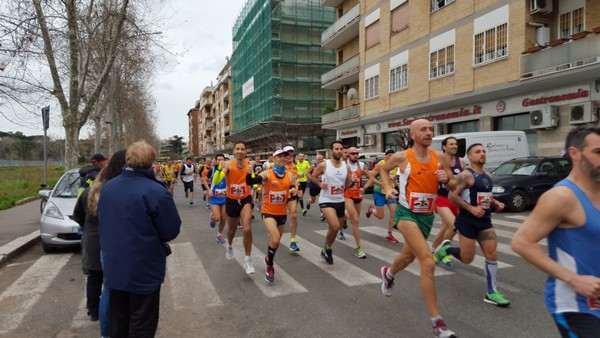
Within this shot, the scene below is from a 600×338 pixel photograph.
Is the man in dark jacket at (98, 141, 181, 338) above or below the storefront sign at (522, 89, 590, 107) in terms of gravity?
below

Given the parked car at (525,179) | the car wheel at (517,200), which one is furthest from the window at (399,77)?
the car wheel at (517,200)

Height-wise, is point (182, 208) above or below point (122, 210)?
below

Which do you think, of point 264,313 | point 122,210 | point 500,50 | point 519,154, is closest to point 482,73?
point 500,50

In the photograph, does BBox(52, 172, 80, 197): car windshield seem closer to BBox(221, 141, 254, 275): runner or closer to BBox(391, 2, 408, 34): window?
BBox(221, 141, 254, 275): runner

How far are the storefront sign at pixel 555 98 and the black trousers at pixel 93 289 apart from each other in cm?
1832

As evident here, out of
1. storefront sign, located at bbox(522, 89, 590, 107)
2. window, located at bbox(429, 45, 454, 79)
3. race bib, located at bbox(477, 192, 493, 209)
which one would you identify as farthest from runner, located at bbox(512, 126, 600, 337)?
window, located at bbox(429, 45, 454, 79)

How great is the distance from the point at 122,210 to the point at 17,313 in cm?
318

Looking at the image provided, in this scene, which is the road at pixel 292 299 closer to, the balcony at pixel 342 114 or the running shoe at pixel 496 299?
the running shoe at pixel 496 299

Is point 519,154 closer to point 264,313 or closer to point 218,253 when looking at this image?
point 218,253

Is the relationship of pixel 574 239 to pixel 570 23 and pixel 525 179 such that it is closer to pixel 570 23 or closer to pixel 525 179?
pixel 525 179

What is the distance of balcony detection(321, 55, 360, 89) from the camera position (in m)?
31.4

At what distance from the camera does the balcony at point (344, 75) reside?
103ft

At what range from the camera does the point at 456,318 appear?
165 inches

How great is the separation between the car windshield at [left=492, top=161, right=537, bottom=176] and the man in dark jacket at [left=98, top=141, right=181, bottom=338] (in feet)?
41.7
